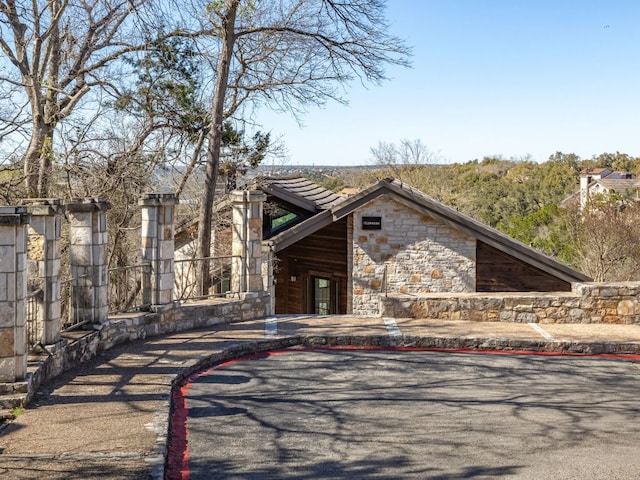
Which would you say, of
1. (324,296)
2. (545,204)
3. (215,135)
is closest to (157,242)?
(215,135)

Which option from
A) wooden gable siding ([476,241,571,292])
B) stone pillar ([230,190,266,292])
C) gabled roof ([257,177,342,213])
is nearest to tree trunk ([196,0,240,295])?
gabled roof ([257,177,342,213])

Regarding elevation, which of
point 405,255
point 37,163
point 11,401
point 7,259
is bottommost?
point 11,401

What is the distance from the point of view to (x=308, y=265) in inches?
803

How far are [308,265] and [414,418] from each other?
1270 cm

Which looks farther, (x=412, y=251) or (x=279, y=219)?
(x=279, y=219)

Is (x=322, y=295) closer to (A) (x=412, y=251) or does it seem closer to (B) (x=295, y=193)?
(B) (x=295, y=193)

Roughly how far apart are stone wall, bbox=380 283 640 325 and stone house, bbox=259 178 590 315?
4.39 metres

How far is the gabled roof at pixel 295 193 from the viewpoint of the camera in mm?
20125

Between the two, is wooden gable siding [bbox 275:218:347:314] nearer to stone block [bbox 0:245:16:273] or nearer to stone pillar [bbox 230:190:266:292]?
stone pillar [bbox 230:190:266:292]

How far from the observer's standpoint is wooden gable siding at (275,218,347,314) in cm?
1941

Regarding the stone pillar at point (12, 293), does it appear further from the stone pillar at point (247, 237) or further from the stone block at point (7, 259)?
the stone pillar at point (247, 237)

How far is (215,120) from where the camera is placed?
16.6 meters

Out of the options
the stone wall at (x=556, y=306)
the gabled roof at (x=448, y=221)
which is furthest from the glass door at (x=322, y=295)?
the stone wall at (x=556, y=306)

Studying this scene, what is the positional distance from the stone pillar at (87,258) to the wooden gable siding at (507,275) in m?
10.9
